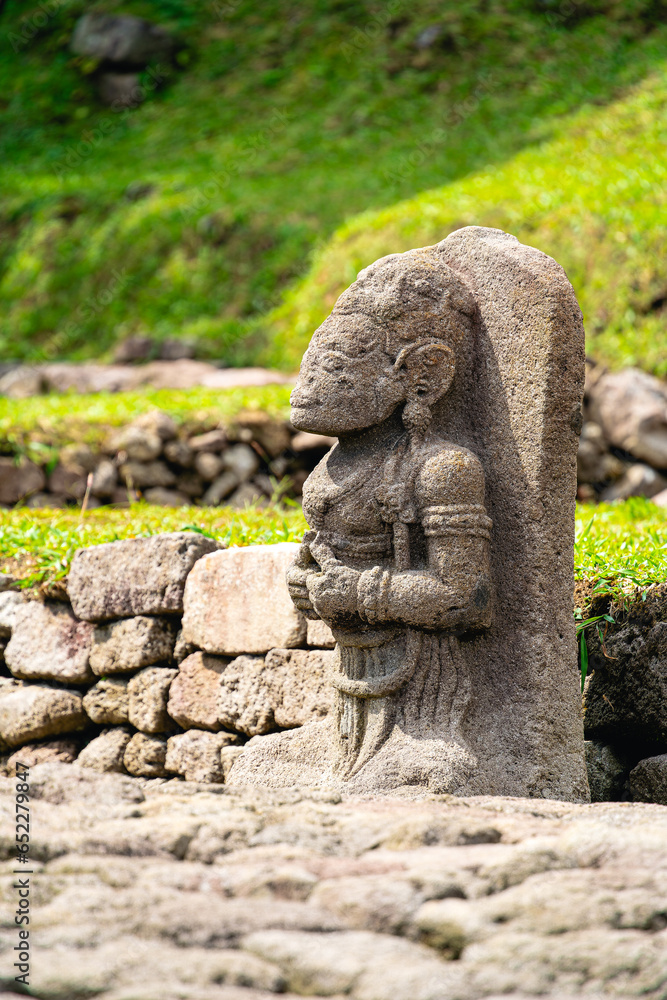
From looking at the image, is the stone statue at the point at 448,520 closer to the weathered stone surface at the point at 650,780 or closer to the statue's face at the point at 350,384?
the statue's face at the point at 350,384

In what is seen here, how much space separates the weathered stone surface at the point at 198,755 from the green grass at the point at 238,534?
0.86m

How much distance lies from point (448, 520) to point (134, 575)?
5.73 feet

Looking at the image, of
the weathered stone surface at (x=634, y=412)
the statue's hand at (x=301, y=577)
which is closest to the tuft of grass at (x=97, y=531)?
the statue's hand at (x=301, y=577)

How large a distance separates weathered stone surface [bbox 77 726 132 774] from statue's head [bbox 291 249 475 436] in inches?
73.6

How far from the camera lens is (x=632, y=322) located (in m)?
8.54

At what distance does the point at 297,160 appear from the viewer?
13555 mm

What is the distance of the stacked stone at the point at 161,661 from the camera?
12.8 feet

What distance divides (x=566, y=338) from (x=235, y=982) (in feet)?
6.90

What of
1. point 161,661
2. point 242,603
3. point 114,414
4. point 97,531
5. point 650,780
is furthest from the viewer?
point 114,414

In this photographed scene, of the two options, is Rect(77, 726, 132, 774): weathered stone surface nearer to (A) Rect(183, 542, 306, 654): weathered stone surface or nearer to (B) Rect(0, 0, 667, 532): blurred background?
(A) Rect(183, 542, 306, 654): weathered stone surface

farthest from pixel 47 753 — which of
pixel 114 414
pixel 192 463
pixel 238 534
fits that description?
pixel 114 414

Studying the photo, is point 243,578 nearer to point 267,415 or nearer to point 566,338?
point 566,338

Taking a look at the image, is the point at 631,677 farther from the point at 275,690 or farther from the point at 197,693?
the point at 197,693

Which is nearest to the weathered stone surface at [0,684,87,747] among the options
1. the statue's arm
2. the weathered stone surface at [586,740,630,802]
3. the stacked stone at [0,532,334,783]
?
the stacked stone at [0,532,334,783]
